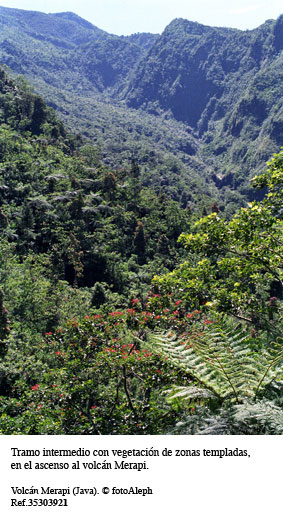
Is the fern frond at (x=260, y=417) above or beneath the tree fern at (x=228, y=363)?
beneath

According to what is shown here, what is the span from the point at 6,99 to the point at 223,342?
2495 inches

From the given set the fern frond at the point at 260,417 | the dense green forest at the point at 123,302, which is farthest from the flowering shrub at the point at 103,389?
the fern frond at the point at 260,417

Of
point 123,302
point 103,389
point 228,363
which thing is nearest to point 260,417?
point 228,363

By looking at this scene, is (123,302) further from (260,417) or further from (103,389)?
(260,417)

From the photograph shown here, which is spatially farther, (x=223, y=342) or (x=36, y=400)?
(x=36, y=400)

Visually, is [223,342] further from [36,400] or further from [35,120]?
[35,120]

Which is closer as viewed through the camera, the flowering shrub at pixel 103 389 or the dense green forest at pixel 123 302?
the dense green forest at pixel 123 302

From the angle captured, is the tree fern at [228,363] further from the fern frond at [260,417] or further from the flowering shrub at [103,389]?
the flowering shrub at [103,389]

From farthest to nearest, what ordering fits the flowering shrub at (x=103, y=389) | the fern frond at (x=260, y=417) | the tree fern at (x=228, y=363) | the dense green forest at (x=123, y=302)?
the flowering shrub at (x=103, y=389)
the dense green forest at (x=123, y=302)
the tree fern at (x=228, y=363)
the fern frond at (x=260, y=417)

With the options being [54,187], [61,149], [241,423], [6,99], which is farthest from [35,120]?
[241,423]

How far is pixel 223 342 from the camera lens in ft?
14.5

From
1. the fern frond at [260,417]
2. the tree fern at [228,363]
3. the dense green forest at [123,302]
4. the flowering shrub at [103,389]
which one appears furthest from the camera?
the flowering shrub at [103,389]

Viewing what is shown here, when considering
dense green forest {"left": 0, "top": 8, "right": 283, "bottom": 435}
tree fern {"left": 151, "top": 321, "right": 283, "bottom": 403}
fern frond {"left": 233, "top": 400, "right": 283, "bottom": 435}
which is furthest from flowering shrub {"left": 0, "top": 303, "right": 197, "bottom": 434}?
fern frond {"left": 233, "top": 400, "right": 283, "bottom": 435}

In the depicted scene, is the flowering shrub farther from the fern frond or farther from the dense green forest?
the fern frond
